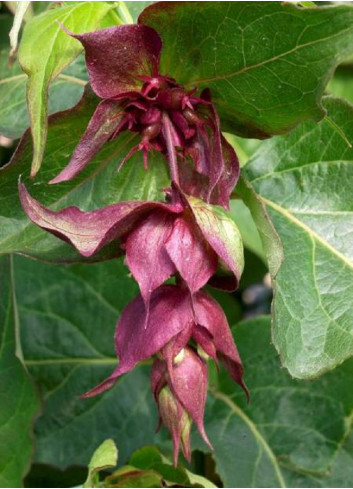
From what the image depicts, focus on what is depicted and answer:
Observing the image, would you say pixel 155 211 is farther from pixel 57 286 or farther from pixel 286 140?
pixel 57 286

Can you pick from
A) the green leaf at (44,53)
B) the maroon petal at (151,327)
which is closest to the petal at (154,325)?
the maroon petal at (151,327)

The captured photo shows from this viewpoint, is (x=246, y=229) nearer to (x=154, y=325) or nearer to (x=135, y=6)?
(x=135, y=6)

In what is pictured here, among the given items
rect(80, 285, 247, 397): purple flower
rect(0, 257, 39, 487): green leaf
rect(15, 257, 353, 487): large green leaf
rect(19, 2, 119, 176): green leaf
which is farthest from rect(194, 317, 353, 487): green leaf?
rect(19, 2, 119, 176): green leaf

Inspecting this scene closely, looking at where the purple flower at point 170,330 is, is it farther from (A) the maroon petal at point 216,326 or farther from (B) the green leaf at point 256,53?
(B) the green leaf at point 256,53

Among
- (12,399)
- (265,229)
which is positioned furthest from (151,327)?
(12,399)

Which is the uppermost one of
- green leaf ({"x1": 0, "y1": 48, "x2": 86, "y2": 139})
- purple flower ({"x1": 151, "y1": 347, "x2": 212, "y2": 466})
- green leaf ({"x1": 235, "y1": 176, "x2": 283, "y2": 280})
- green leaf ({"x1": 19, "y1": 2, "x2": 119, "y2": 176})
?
green leaf ({"x1": 19, "y1": 2, "x2": 119, "y2": 176})

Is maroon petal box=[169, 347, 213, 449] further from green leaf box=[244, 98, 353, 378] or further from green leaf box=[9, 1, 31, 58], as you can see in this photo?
green leaf box=[9, 1, 31, 58]

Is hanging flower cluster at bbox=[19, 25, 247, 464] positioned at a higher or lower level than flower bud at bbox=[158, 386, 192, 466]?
higher
